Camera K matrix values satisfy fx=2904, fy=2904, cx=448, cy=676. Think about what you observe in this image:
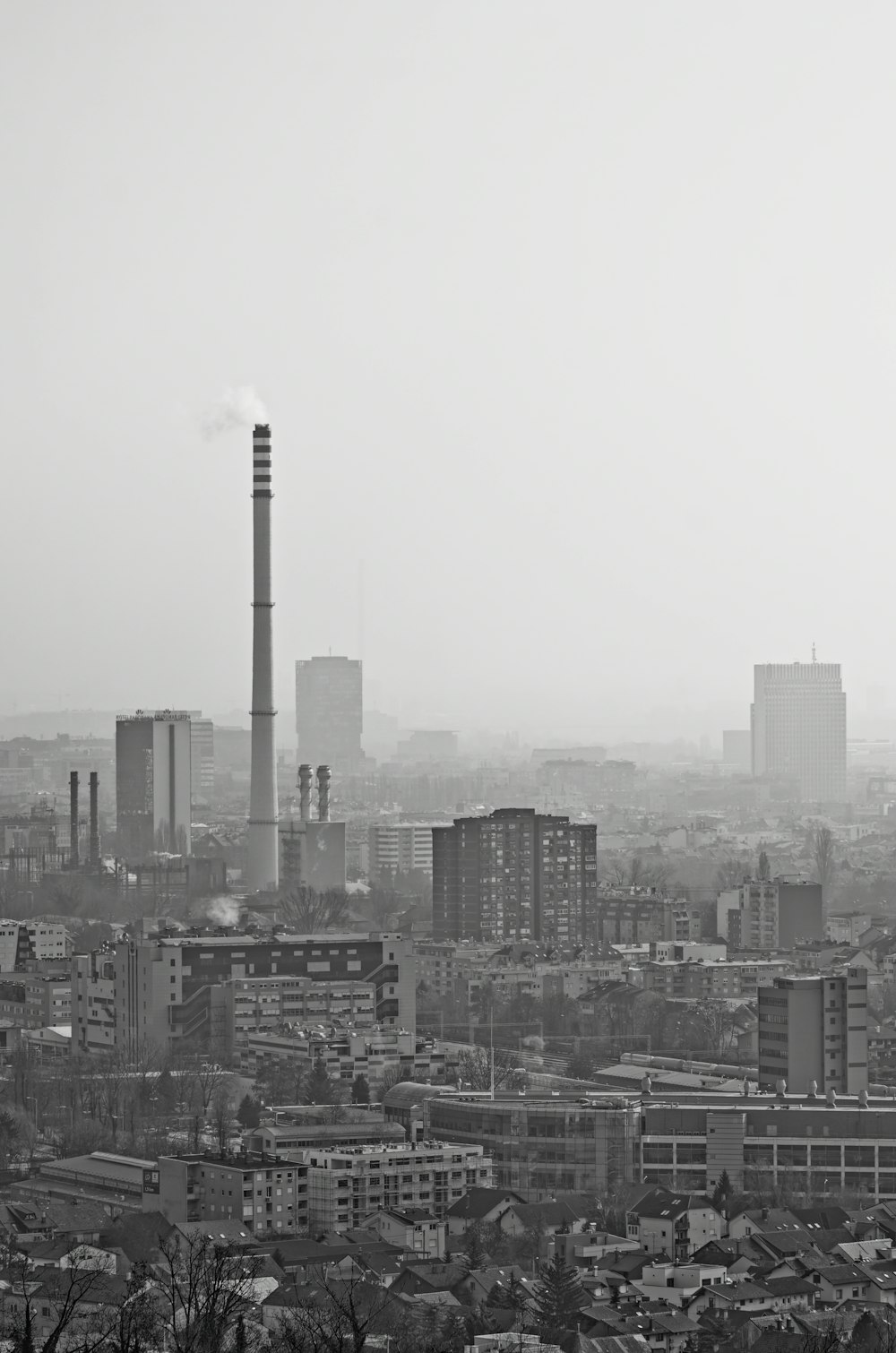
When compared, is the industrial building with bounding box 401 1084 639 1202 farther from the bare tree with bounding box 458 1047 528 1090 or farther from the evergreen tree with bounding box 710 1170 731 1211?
the bare tree with bounding box 458 1047 528 1090

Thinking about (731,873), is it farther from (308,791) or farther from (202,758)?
(202,758)

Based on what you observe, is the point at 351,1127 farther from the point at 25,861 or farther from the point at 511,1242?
the point at 25,861

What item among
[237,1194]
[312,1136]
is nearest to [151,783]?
[312,1136]

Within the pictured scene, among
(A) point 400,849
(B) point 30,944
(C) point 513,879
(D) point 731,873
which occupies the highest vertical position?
(A) point 400,849

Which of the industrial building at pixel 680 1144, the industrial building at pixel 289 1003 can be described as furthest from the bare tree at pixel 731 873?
the industrial building at pixel 680 1144

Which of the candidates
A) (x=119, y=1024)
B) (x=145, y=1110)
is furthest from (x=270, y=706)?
(x=145, y=1110)

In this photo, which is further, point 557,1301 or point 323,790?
point 323,790
